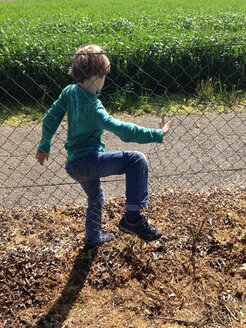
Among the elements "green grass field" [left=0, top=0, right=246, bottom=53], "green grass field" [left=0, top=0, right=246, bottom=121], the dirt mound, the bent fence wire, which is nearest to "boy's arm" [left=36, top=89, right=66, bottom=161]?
the bent fence wire

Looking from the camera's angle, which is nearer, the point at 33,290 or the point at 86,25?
the point at 33,290

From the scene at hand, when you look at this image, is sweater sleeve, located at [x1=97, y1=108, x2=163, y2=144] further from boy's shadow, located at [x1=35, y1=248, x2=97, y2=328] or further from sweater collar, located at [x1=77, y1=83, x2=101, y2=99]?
boy's shadow, located at [x1=35, y1=248, x2=97, y2=328]

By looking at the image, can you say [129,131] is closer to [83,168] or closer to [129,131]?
[129,131]

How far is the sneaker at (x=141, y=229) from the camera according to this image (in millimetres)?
2721

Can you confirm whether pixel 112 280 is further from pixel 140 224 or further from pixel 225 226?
pixel 225 226

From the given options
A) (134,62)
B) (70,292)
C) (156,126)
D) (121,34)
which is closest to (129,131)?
(70,292)

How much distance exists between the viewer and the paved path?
4.14 meters

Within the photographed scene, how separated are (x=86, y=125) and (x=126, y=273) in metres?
1.20

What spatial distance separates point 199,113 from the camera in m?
6.11

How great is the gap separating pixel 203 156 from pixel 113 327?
2.76 meters

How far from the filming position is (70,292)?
9.33ft

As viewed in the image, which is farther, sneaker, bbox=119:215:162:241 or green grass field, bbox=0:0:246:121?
green grass field, bbox=0:0:246:121

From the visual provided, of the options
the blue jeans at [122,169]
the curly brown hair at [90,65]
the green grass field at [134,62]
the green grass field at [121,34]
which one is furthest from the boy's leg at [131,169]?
the green grass field at [121,34]

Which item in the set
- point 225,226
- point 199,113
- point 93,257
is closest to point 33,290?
point 93,257
